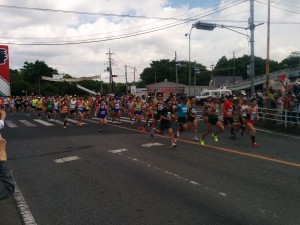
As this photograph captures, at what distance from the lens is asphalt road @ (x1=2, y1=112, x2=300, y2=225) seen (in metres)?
5.21

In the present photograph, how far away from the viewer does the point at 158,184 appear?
23.0ft

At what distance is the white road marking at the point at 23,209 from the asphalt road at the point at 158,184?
2 centimetres

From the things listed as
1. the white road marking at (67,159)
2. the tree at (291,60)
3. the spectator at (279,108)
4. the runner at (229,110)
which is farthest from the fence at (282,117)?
the tree at (291,60)

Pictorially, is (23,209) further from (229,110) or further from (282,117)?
(282,117)

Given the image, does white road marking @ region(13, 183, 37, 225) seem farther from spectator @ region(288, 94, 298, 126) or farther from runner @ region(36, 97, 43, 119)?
runner @ region(36, 97, 43, 119)

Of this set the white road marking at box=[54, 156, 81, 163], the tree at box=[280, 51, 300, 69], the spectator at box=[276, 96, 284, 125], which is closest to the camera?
the white road marking at box=[54, 156, 81, 163]

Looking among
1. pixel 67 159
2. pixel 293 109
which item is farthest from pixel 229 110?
pixel 67 159

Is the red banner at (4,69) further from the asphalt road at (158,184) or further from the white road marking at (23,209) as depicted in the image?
the asphalt road at (158,184)

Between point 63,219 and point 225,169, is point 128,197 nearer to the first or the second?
point 63,219

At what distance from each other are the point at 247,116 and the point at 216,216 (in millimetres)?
7802

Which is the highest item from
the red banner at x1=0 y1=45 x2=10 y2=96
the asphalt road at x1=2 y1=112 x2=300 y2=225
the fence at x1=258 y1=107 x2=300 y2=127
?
the red banner at x1=0 y1=45 x2=10 y2=96

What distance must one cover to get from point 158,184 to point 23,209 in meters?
2.56

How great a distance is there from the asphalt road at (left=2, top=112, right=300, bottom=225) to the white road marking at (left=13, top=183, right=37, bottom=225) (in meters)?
0.02

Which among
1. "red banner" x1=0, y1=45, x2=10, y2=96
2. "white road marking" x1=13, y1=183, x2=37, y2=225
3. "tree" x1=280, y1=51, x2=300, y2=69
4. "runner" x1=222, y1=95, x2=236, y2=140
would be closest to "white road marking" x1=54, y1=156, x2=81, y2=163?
"white road marking" x1=13, y1=183, x2=37, y2=225
